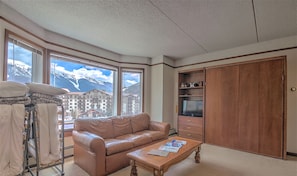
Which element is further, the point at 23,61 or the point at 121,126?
the point at 121,126

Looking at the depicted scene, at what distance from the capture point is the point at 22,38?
8.31 feet

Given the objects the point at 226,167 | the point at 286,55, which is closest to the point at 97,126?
the point at 226,167

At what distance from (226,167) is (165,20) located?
2.77 meters

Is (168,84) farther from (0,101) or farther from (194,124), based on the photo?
(0,101)

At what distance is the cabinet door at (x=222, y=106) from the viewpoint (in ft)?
12.1

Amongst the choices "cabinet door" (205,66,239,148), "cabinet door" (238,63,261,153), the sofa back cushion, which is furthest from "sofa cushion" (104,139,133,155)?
"cabinet door" (238,63,261,153)

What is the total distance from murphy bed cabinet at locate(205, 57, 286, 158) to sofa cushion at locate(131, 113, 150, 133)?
160 centimetres

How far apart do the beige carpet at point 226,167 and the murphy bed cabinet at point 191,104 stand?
3.38 ft

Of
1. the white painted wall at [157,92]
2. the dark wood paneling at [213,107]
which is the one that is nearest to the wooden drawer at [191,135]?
the dark wood paneling at [213,107]

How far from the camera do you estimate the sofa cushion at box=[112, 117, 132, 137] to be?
336 centimetres

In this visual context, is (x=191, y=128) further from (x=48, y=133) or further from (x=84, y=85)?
(x=48, y=133)

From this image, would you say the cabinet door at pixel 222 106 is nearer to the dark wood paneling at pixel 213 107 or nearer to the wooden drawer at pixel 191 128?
the dark wood paneling at pixel 213 107

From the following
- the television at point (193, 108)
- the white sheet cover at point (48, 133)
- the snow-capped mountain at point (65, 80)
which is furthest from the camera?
the television at point (193, 108)

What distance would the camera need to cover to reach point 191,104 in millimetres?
4605
